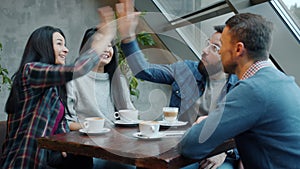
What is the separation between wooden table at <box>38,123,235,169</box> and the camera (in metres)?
1.11

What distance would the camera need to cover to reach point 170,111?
66.5 inches

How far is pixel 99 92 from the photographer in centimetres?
212

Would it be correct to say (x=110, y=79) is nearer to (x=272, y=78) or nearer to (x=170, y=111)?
(x=170, y=111)

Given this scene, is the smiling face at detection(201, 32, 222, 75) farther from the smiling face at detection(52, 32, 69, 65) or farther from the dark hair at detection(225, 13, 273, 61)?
the smiling face at detection(52, 32, 69, 65)

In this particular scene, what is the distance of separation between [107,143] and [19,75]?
602 millimetres

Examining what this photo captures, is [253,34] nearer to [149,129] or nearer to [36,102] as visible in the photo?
[149,129]

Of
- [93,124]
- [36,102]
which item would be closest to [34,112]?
[36,102]

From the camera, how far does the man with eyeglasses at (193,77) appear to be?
201 cm

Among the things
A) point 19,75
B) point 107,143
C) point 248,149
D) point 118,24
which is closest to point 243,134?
point 248,149

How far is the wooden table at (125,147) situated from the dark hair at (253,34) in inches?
15.9

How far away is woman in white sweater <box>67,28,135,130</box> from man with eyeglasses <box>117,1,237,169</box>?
0.46 feet

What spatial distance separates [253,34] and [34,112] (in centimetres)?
105

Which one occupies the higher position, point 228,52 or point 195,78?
point 228,52

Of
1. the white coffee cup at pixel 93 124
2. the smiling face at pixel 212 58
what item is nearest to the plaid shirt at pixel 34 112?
the white coffee cup at pixel 93 124
